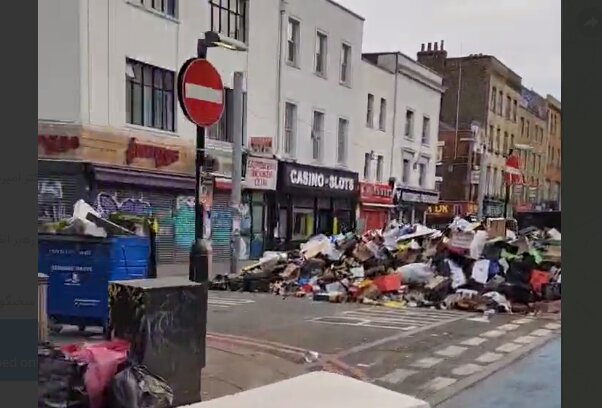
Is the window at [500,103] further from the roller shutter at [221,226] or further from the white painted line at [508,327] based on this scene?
the white painted line at [508,327]

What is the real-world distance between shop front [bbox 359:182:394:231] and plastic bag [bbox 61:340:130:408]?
62.6 feet

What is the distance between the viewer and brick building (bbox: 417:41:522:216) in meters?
19.3

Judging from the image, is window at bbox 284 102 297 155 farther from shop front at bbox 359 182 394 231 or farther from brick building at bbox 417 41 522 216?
brick building at bbox 417 41 522 216

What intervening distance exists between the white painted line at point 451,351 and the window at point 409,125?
699 inches

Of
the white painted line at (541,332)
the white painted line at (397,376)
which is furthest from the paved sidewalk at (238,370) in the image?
the white painted line at (541,332)

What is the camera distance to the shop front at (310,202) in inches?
804

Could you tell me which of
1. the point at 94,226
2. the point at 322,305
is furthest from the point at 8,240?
the point at 322,305

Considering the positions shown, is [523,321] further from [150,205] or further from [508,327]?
[150,205]

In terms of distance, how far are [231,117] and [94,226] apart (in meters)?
10.8

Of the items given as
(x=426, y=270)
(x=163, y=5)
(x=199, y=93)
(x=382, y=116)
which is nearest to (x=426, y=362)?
(x=199, y=93)

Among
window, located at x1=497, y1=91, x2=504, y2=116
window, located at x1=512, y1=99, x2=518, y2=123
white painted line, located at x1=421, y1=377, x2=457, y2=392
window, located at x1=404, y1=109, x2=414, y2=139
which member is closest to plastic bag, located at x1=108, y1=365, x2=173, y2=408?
white painted line, located at x1=421, y1=377, x2=457, y2=392

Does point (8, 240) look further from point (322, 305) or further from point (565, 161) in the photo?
point (322, 305)

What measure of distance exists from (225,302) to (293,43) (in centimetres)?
1131

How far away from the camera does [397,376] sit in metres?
6.27
